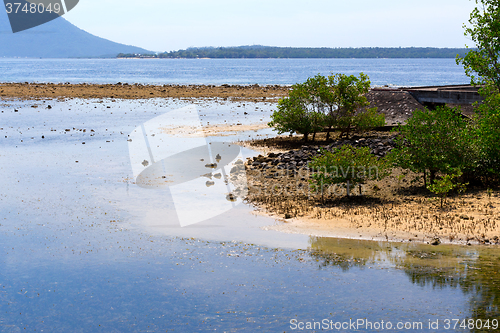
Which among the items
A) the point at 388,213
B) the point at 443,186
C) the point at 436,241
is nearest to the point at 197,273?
the point at 436,241

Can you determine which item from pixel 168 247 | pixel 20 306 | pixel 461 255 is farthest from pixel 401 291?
pixel 20 306

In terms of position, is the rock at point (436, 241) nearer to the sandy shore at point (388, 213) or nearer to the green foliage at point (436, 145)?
the sandy shore at point (388, 213)

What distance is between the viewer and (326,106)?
3375 centimetres

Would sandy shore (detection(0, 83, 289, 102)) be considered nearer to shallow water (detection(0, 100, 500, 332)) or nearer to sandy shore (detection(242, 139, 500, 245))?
sandy shore (detection(242, 139, 500, 245))

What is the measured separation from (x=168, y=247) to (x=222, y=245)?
1.75 m

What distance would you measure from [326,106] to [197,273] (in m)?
22.7

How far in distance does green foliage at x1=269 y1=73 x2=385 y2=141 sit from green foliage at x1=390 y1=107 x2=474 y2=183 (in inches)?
479

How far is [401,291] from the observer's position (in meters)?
12.0

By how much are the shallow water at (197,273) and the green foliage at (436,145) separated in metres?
5.90

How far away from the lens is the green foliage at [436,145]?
19.8 meters

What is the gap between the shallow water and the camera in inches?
432

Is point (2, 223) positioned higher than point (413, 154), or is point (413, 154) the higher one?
point (413, 154)

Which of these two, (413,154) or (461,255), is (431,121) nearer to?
(413,154)

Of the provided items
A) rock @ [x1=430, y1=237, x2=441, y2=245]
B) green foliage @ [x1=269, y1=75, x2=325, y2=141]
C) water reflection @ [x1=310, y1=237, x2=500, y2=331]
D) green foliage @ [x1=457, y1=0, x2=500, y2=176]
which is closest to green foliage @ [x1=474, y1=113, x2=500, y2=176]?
green foliage @ [x1=457, y1=0, x2=500, y2=176]
